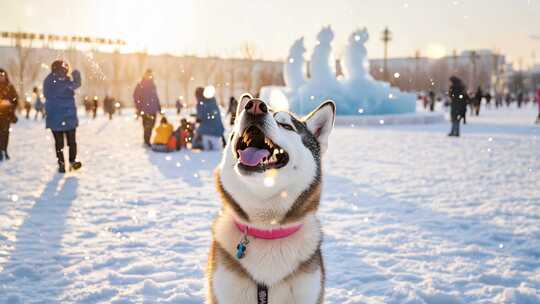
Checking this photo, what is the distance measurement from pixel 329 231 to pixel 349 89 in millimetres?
19550

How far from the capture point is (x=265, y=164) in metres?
2.08

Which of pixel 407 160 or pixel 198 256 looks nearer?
pixel 198 256

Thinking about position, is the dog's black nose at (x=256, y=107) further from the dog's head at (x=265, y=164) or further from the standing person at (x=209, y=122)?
the standing person at (x=209, y=122)

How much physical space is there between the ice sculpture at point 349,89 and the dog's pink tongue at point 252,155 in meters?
19.8

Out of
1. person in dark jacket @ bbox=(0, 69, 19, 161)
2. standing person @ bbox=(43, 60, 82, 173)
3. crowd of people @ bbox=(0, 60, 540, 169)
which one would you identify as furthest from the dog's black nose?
person in dark jacket @ bbox=(0, 69, 19, 161)

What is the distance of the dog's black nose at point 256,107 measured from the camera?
6.68 feet

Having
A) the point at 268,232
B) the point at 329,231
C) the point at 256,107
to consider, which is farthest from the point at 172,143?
the point at 256,107

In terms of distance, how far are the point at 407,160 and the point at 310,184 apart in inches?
303

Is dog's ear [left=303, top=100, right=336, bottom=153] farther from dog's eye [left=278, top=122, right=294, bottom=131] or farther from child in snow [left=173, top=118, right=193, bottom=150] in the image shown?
child in snow [left=173, top=118, right=193, bottom=150]

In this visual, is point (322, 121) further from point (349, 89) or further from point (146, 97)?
point (349, 89)

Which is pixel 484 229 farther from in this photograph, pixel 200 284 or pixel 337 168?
pixel 337 168

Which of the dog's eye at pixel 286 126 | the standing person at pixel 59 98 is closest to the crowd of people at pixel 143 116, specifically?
the standing person at pixel 59 98

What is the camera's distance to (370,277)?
339 centimetres

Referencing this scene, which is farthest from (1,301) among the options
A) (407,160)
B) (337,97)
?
(337,97)
